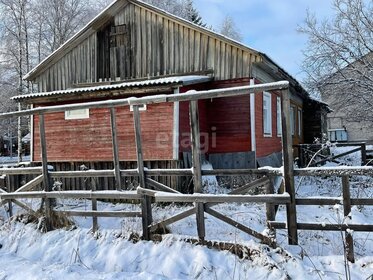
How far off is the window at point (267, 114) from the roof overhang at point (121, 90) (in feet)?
10.7

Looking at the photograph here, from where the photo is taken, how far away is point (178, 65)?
13.0 meters

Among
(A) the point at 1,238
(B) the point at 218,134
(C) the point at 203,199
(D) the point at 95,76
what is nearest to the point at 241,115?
(B) the point at 218,134

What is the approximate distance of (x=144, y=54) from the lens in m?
13.4

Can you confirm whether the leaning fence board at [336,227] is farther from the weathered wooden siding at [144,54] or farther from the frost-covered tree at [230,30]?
the frost-covered tree at [230,30]

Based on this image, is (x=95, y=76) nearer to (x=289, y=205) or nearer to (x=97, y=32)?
(x=97, y=32)

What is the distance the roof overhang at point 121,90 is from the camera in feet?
33.9

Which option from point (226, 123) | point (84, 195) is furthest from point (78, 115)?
point (84, 195)

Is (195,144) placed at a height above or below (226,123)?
below

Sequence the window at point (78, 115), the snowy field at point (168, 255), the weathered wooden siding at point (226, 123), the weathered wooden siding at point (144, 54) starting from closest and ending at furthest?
1. the snowy field at point (168, 255)
2. the window at point (78, 115)
3. the weathered wooden siding at point (144, 54)
4. the weathered wooden siding at point (226, 123)

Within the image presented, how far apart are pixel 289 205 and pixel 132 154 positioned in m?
6.77

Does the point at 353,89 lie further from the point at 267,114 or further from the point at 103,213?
the point at 103,213

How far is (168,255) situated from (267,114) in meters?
10.4

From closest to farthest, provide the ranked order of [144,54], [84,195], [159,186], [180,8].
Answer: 1. [159,186]
2. [84,195]
3. [144,54]
4. [180,8]

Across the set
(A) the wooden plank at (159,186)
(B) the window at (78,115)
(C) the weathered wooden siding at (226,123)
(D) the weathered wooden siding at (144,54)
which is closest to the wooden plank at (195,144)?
(A) the wooden plank at (159,186)
